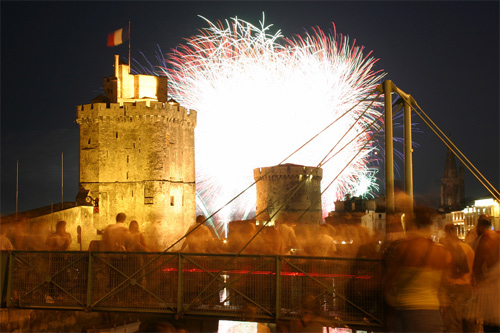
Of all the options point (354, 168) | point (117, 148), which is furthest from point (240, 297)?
point (354, 168)

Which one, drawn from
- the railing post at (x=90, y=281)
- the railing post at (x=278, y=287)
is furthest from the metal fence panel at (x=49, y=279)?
the railing post at (x=278, y=287)

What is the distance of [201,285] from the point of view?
10.6 meters

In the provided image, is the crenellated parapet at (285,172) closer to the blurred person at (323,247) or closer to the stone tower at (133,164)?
the stone tower at (133,164)

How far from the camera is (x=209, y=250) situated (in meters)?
12.6

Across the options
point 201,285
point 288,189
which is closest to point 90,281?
point 201,285

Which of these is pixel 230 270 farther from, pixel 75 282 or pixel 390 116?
pixel 390 116

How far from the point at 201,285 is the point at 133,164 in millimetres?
22013

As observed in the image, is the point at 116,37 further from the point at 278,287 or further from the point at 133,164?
the point at 278,287

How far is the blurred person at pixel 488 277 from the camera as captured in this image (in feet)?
25.9

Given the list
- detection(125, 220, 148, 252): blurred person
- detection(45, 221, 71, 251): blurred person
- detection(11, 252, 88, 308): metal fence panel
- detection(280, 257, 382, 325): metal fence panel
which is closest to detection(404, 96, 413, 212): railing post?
detection(280, 257, 382, 325): metal fence panel

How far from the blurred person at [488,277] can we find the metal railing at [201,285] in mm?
1673

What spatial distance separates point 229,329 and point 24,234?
1168 cm

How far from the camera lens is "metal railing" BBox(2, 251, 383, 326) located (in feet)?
31.6

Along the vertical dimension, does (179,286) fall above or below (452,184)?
below
